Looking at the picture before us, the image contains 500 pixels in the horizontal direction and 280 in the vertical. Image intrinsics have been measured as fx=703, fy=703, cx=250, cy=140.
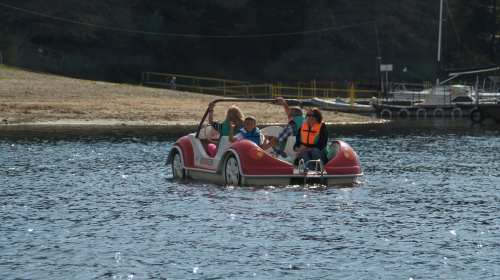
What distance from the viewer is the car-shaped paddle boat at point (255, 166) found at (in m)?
13.2

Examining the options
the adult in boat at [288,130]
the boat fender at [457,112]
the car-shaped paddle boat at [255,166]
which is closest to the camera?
the car-shaped paddle boat at [255,166]

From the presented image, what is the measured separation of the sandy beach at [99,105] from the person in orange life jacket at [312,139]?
71.2 feet

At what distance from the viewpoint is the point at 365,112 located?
5353cm

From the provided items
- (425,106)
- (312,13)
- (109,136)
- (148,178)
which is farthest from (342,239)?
(312,13)

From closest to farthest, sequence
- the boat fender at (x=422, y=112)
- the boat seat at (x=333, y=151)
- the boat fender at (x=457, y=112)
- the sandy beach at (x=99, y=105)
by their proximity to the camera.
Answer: the boat seat at (x=333, y=151), the sandy beach at (x=99, y=105), the boat fender at (x=457, y=112), the boat fender at (x=422, y=112)

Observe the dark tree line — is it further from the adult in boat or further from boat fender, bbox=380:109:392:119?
the adult in boat

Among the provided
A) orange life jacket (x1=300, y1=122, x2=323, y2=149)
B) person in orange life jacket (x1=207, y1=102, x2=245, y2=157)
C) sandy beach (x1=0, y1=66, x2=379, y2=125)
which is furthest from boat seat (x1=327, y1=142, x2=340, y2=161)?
sandy beach (x1=0, y1=66, x2=379, y2=125)

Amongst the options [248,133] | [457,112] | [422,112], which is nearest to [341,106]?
[422,112]

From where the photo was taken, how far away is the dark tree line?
208 ft

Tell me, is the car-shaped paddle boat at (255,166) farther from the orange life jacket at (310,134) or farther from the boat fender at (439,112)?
the boat fender at (439,112)

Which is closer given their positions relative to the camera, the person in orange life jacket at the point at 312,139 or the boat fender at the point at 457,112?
the person in orange life jacket at the point at 312,139

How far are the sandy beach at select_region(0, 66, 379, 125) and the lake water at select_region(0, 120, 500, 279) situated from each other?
16982 millimetres

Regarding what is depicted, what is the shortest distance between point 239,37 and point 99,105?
37439 millimetres

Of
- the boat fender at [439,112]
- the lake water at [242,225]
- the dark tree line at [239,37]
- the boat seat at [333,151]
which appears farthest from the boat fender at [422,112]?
the boat seat at [333,151]
